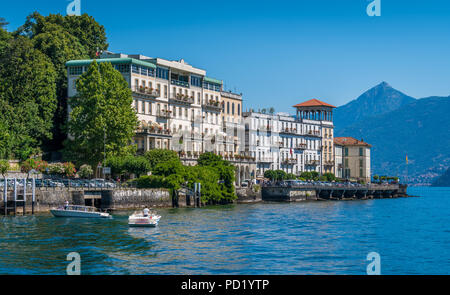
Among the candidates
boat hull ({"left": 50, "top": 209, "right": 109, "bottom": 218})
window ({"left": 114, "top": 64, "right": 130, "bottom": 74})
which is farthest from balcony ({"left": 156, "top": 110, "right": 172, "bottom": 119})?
boat hull ({"left": 50, "top": 209, "right": 109, "bottom": 218})

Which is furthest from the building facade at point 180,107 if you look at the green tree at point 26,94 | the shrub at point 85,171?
the shrub at point 85,171

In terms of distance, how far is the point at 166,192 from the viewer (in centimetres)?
8431

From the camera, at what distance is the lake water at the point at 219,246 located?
3594 centimetres

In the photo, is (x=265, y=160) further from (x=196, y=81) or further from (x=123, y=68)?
(x=123, y=68)

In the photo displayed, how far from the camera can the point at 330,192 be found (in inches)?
5217

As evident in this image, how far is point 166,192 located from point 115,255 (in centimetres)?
4492

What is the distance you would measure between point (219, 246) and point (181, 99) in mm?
68808

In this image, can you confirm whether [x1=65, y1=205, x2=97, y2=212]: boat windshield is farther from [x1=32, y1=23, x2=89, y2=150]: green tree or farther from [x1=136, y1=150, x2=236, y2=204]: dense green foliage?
[x1=32, y1=23, x2=89, y2=150]: green tree

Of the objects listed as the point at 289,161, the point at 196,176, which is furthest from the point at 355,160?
the point at 196,176
